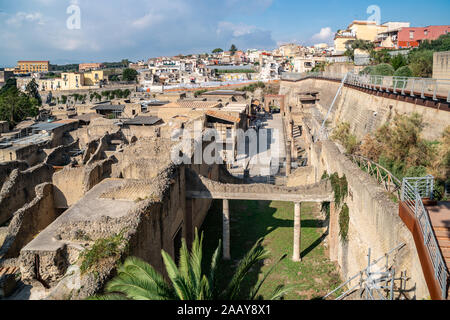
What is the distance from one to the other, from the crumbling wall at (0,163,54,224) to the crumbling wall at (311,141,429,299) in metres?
15.0

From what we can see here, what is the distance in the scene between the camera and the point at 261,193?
14461 mm

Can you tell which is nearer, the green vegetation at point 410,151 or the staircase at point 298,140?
the green vegetation at point 410,151

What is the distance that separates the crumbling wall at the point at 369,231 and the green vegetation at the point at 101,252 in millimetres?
6016

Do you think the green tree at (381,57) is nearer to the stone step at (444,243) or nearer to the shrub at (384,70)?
the shrub at (384,70)

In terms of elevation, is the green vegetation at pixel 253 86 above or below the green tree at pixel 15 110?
above

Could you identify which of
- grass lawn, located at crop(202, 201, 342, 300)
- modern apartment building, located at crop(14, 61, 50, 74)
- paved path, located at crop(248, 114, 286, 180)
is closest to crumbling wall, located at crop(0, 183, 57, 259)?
grass lawn, located at crop(202, 201, 342, 300)

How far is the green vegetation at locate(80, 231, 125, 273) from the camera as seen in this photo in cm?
756

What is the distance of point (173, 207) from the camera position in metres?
13.0

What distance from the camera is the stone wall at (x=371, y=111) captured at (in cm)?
1408

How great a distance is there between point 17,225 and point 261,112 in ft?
167

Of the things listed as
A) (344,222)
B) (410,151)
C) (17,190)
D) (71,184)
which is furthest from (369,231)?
(17,190)

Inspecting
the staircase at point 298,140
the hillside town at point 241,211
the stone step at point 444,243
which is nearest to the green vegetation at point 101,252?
the hillside town at point 241,211
